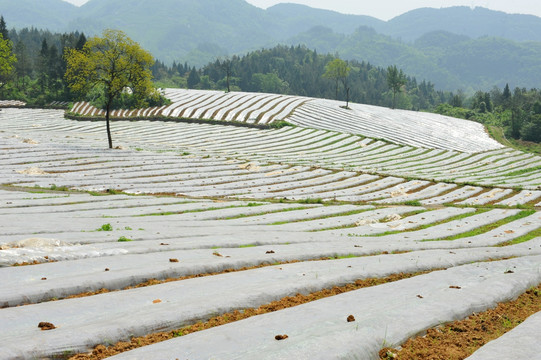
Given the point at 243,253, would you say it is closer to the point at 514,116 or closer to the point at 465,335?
the point at 465,335

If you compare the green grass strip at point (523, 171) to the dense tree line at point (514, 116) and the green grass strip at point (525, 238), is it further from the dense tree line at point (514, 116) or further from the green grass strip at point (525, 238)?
the dense tree line at point (514, 116)

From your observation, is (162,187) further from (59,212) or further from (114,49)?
(114,49)

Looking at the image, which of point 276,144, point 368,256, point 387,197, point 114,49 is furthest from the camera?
point 276,144

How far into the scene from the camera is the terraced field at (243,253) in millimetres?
7355

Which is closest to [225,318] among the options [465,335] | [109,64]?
[465,335]

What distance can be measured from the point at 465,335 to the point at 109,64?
3644 centimetres

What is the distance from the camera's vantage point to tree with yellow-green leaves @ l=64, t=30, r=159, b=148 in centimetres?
3753

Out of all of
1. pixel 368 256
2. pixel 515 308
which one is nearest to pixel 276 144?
pixel 368 256

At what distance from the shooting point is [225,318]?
27.5 ft

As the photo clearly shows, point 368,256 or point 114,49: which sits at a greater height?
point 114,49

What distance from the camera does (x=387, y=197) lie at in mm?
31438

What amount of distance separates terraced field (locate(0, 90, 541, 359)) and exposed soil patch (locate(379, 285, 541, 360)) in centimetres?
21

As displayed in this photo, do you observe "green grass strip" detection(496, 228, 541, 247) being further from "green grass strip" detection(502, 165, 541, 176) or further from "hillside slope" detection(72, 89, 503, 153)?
"hillside slope" detection(72, 89, 503, 153)

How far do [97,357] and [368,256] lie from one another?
950 cm
